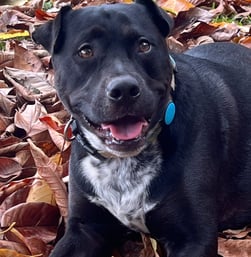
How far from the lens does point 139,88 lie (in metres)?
3.50

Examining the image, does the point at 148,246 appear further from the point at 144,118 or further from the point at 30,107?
the point at 30,107

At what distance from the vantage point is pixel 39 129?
4883 mm

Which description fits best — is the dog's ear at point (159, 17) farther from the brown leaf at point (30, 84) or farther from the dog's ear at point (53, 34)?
the brown leaf at point (30, 84)

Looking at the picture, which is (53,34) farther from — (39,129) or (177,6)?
(177,6)

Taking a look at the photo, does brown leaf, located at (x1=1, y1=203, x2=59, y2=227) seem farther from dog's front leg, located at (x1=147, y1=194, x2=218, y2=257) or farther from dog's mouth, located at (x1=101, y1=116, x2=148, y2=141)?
dog's mouth, located at (x1=101, y1=116, x2=148, y2=141)

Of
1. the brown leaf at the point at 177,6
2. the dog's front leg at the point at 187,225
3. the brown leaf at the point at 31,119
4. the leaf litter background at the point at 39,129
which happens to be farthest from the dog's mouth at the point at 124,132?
the brown leaf at the point at 177,6

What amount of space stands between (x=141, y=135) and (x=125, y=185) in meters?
0.37

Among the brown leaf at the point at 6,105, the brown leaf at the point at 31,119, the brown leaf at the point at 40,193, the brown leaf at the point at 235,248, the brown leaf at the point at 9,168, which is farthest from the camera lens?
the brown leaf at the point at 6,105

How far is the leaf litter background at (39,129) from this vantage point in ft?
13.5

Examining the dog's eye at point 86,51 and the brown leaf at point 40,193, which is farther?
the brown leaf at point 40,193

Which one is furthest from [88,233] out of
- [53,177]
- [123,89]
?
[123,89]

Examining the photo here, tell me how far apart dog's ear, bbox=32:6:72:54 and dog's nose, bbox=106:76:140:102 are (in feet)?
1.37

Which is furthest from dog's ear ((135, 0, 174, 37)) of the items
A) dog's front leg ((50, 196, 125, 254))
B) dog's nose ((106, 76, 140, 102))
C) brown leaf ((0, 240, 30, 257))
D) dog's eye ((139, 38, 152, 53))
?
brown leaf ((0, 240, 30, 257))

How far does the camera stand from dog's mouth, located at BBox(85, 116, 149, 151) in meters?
3.60
